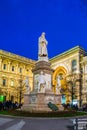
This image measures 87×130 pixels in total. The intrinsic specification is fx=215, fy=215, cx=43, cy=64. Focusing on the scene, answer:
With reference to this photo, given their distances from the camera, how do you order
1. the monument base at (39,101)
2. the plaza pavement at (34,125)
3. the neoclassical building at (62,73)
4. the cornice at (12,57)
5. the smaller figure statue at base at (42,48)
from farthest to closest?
the cornice at (12,57), the neoclassical building at (62,73), the smaller figure statue at base at (42,48), the monument base at (39,101), the plaza pavement at (34,125)

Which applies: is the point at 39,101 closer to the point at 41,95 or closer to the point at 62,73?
the point at 41,95

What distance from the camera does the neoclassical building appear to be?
218ft

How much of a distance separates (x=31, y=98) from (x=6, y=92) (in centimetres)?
4187

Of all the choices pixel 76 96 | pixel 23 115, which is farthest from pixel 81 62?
pixel 23 115

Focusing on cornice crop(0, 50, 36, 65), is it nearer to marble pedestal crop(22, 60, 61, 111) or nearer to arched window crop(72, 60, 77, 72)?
arched window crop(72, 60, 77, 72)

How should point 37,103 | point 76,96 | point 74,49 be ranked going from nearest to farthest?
point 37,103 < point 76,96 < point 74,49

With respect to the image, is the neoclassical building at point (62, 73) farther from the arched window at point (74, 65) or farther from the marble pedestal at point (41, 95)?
the marble pedestal at point (41, 95)

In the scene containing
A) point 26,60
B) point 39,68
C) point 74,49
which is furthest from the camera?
point 26,60

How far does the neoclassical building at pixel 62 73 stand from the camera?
6644 centimetres

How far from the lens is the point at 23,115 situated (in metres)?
23.2

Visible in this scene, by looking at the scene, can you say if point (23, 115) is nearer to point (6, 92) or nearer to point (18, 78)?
point (6, 92)

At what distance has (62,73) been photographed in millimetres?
78188

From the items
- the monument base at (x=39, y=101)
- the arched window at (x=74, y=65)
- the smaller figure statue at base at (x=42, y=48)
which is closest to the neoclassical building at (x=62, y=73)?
the arched window at (x=74, y=65)

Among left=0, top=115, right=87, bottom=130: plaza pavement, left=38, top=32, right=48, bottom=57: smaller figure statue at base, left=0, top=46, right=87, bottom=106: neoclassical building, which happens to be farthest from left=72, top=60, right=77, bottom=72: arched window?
left=0, top=115, right=87, bottom=130: plaza pavement
